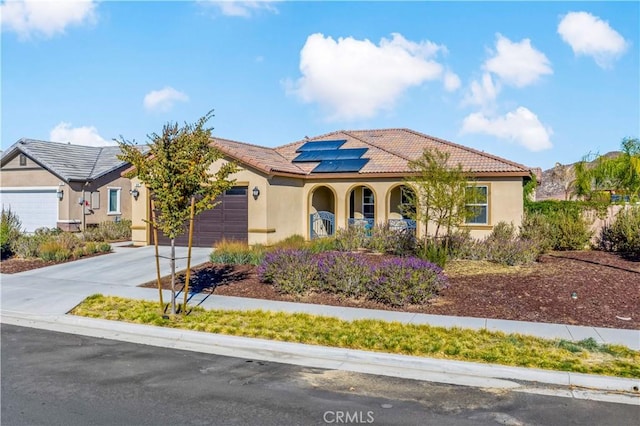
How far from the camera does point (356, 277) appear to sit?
12148 millimetres

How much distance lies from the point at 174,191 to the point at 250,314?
9.25 feet

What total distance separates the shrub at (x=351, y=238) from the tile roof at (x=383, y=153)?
10.5ft

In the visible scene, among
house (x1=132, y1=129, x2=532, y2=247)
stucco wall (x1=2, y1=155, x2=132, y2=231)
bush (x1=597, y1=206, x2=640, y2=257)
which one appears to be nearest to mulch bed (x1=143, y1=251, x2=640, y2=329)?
bush (x1=597, y1=206, x2=640, y2=257)

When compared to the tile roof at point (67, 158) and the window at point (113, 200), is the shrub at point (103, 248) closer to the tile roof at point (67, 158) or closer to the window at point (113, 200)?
the tile roof at point (67, 158)

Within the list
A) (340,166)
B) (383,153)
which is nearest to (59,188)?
(340,166)

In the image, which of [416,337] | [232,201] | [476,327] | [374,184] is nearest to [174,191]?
[416,337]

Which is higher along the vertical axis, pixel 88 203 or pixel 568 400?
pixel 88 203

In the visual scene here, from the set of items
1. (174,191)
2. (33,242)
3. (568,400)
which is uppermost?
(174,191)

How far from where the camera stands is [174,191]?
33.4 ft

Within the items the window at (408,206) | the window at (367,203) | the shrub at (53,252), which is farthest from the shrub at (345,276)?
the window at (367,203)

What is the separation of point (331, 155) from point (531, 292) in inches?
556

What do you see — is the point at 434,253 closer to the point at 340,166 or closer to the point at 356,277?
the point at 356,277

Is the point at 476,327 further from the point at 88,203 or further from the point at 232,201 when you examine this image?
the point at 88,203

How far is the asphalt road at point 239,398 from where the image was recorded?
5.93 meters
